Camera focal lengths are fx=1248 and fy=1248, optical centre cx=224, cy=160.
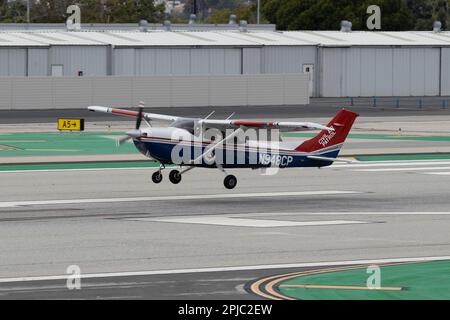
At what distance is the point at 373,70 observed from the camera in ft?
307

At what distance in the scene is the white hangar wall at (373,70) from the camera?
92.9 metres

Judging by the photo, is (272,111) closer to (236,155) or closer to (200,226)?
(236,155)

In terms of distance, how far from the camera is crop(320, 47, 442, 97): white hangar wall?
92.9m

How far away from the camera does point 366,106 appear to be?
271ft

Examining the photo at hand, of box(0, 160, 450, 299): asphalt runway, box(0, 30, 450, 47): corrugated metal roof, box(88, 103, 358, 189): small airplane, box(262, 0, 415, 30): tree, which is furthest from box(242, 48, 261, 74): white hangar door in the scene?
box(88, 103, 358, 189): small airplane

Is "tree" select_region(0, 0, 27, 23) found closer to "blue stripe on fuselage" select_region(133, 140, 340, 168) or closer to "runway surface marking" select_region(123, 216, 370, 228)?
"blue stripe on fuselage" select_region(133, 140, 340, 168)

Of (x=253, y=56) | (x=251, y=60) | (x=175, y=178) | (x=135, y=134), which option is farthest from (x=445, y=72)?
(x=135, y=134)

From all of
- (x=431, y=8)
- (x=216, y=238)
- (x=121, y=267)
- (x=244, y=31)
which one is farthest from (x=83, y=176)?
(x=431, y=8)

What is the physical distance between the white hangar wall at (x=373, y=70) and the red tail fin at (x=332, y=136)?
5846 centimetres

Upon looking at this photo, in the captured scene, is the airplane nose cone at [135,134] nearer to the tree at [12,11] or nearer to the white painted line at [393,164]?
the white painted line at [393,164]

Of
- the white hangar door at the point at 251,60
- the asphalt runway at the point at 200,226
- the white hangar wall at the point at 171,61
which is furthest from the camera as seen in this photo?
the white hangar door at the point at 251,60

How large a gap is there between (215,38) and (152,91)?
56.8 feet

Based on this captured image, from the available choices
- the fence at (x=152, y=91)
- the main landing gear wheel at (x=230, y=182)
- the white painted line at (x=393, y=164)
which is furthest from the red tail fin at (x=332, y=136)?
the fence at (x=152, y=91)

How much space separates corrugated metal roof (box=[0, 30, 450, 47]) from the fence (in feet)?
32.0
